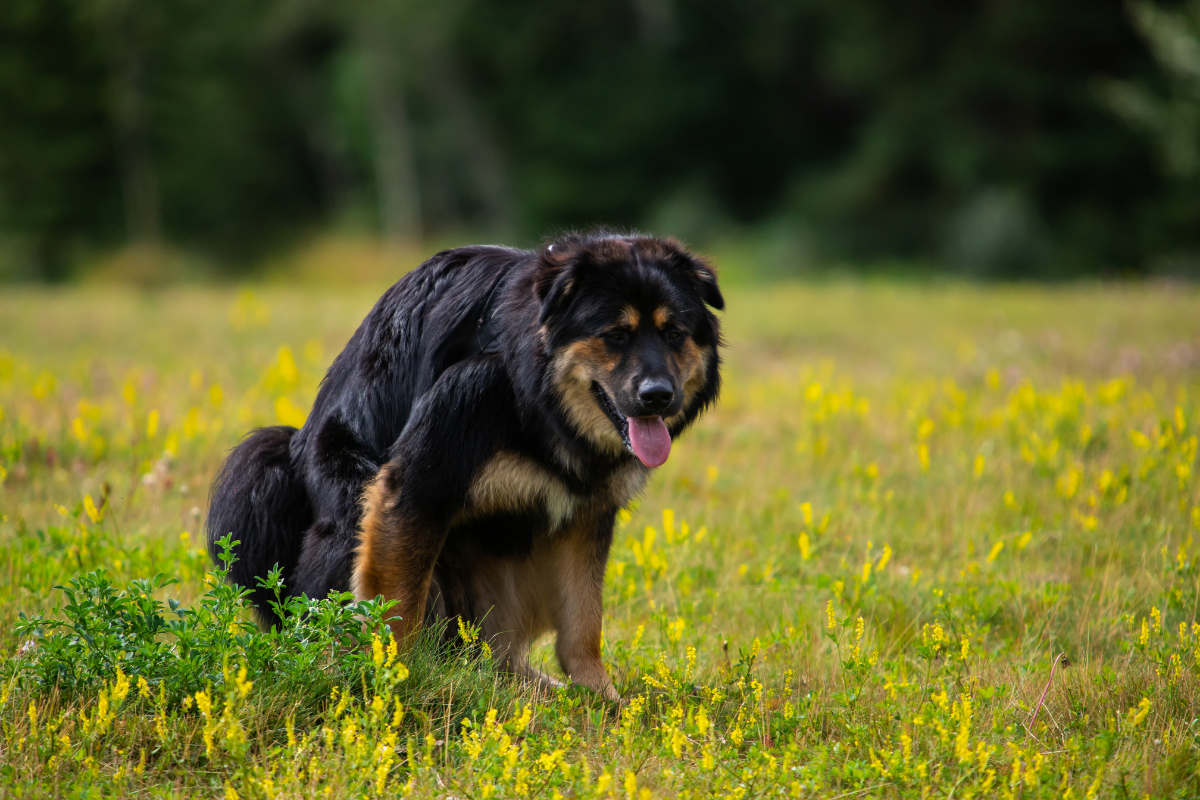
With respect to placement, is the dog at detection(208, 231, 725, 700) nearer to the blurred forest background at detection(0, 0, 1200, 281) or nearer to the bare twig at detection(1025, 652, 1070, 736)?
the bare twig at detection(1025, 652, 1070, 736)

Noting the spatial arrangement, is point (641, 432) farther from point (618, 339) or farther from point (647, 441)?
point (618, 339)

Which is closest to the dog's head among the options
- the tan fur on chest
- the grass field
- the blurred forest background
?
the tan fur on chest

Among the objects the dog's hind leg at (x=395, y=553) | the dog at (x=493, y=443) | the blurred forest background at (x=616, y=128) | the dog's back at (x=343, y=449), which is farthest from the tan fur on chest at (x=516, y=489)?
the blurred forest background at (x=616, y=128)

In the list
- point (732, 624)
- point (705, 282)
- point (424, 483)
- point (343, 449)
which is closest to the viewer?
point (424, 483)

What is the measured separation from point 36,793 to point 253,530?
4.25 feet

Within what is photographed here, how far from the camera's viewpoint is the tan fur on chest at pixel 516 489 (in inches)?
138

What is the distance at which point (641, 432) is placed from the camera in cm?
360

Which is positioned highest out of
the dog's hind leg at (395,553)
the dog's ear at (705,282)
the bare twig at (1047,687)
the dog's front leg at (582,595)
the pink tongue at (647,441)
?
the dog's ear at (705,282)

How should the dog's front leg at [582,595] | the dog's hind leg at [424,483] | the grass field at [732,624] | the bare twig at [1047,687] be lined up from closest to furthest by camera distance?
the grass field at [732,624], the bare twig at [1047,687], the dog's hind leg at [424,483], the dog's front leg at [582,595]

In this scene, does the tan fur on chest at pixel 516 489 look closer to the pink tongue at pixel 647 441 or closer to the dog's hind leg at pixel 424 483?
the dog's hind leg at pixel 424 483

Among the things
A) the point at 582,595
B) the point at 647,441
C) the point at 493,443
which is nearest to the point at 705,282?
the point at 647,441

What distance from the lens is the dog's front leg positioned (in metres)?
3.92

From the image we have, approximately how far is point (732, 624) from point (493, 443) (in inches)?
62.6

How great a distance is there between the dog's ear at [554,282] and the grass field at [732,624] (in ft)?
4.16
